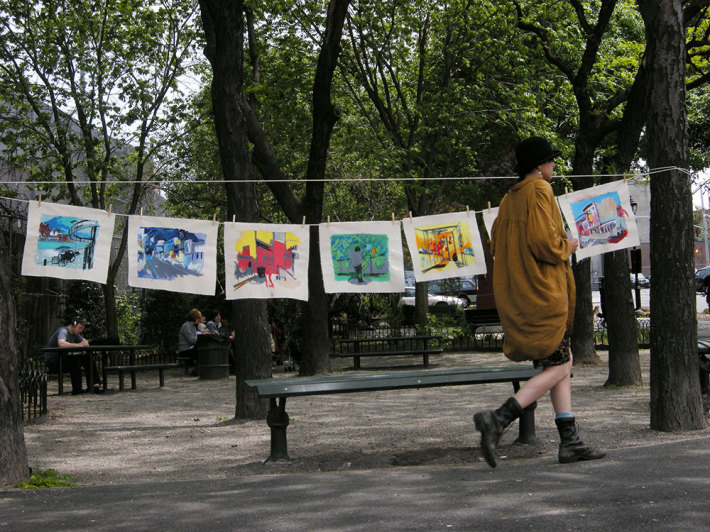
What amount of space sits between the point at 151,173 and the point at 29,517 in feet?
65.8

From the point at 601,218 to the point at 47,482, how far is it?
5.81 meters

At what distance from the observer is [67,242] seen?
8859 mm

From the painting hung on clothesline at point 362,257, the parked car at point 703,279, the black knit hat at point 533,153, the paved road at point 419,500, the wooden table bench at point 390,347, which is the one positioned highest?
the parked car at point 703,279

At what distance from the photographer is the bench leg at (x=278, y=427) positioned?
6.95m

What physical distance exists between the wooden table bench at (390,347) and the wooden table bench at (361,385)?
35.3 ft

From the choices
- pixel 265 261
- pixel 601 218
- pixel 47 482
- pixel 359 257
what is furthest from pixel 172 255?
pixel 601 218

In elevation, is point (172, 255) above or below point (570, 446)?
above

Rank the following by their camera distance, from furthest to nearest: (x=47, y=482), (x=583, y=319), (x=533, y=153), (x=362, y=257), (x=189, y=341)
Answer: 1. (x=189, y=341)
2. (x=583, y=319)
3. (x=362, y=257)
4. (x=47, y=482)
5. (x=533, y=153)

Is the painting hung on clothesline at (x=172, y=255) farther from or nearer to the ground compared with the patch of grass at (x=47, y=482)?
farther from the ground

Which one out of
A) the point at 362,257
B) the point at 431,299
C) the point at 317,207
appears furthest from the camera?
the point at 431,299

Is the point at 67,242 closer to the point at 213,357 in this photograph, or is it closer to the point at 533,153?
the point at 533,153

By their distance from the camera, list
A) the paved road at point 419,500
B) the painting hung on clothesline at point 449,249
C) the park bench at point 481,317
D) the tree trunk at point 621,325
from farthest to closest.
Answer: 1. the park bench at point 481,317
2. the tree trunk at point 621,325
3. the painting hung on clothesline at point 449,249
4. the paved road at point 419,500

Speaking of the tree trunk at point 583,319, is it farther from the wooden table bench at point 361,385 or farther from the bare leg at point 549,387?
the bare leg at point 549,387

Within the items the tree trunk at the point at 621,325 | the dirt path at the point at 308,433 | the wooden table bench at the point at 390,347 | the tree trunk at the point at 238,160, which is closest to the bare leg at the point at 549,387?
the dirt path at the point at 308,433
